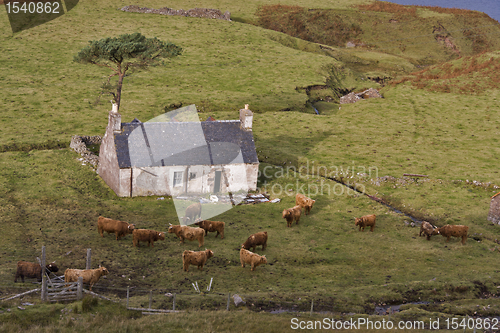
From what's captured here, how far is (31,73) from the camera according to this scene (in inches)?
2817

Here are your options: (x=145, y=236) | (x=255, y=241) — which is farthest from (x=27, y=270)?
(x=255, y=241)

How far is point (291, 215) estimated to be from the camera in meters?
35.9

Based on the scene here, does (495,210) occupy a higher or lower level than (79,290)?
higher

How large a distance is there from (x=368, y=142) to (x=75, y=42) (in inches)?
2220

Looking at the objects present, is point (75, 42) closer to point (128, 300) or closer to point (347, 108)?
point (347, 108)

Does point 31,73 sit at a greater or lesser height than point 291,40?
lesser

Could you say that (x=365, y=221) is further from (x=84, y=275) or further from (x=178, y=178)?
(x=84, y=275)

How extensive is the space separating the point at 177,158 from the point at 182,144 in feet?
5.49

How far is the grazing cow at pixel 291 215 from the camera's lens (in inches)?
1410

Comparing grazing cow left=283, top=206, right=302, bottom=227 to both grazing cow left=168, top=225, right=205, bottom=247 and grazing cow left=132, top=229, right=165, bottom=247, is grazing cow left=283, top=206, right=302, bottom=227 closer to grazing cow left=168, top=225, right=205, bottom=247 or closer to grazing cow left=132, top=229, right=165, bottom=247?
grazing cow left=168, top=225, right=205, bottom=247

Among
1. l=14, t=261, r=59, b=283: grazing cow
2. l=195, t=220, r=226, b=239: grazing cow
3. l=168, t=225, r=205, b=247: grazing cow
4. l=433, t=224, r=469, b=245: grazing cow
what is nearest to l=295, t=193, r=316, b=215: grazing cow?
l=195, t=220, r=226, b=239: grazing cow

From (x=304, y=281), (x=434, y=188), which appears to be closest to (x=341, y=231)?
(x=304, y=281)

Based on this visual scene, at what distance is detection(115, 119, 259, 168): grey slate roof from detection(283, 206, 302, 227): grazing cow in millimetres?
8044

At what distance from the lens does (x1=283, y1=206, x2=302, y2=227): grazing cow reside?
35.8 meters
